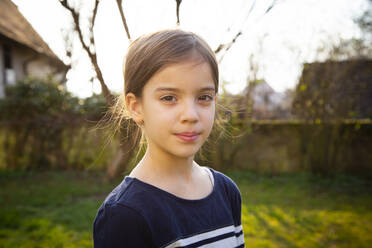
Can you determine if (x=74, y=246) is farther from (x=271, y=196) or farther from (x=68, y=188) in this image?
(x=271, y=196)

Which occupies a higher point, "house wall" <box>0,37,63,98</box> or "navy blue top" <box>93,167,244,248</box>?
"house wall" <box>0,37,63,98</box>

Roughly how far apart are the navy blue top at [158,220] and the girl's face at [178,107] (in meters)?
0.22

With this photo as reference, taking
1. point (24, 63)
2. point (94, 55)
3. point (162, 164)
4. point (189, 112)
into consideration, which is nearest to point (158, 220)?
point (162, 164)

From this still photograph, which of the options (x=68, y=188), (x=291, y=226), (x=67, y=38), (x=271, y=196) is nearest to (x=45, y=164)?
(x=68, y=188)

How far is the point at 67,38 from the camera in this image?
8828 millimetres

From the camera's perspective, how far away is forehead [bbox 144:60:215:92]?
120cm

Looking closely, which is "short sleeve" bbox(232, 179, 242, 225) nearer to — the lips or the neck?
the neck

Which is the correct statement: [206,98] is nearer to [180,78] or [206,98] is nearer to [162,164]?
[180,78]

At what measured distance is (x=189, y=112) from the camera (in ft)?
3.91

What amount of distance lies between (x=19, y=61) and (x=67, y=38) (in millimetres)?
7424

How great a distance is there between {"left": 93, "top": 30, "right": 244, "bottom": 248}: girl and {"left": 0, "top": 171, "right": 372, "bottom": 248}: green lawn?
2.49 m

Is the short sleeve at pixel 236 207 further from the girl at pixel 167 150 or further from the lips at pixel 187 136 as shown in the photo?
the lips at pixel 187 136

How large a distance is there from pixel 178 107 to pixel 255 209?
4005mm

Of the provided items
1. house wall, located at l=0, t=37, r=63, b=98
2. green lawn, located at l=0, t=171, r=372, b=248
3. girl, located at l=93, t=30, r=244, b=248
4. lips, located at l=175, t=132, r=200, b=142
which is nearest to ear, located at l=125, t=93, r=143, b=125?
girl, located at l=93, t=30, r=244, b=248
